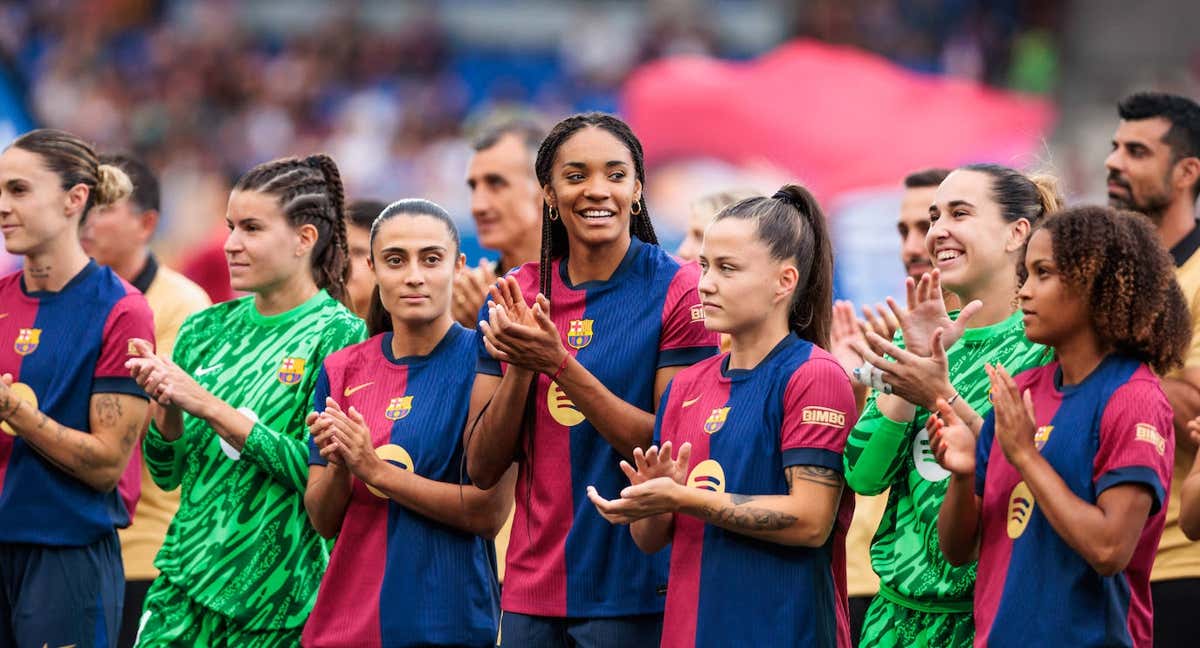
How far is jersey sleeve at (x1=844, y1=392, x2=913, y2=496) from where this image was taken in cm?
454

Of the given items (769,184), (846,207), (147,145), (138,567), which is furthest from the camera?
(147,145)

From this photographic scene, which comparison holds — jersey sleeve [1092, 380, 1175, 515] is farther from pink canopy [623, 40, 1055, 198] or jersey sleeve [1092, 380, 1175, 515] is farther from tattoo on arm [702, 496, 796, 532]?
pink canopy [623, 40, 1055, 198]

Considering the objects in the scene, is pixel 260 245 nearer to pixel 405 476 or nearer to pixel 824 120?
pixel 405 476

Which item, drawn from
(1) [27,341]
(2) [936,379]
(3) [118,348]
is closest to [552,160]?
(2) [936,379]

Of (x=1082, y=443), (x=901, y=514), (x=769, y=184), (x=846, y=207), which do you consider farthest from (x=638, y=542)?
(x=846, y=207)

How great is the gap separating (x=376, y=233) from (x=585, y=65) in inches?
606

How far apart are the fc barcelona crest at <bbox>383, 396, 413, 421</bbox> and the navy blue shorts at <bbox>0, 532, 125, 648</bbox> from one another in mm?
1457

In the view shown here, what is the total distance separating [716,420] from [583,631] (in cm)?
75

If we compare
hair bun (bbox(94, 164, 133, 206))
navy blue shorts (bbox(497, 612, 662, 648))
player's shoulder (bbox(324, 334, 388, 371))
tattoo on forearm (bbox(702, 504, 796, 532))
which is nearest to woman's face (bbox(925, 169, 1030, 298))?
tattoo on forearm (bbox(702, 504, 796, 532))

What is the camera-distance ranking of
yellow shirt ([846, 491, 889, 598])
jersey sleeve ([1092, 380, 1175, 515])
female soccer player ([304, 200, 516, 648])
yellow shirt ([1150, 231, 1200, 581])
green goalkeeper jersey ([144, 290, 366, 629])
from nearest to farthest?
jersey sleeve ([1092, 380, 1175, 515]), female soccer player ([304, 200, 516, 648]), green goalkeeper jersey ([144, 290, 366, 629]), yellow shirt ([1150, 231, 1200, 581]), yellow shirt ([846, 491, 889, 598])

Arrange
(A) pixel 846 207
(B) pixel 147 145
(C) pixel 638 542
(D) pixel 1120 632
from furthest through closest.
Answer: (B) pixel 147 145 < (A) pixel 846 207 < (C) pixel 638 542 < (D) pixel 1120 632

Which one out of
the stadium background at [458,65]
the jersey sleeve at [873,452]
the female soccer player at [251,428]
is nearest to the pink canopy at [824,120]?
the stadium background at [458,65]

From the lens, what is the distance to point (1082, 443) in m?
4.22

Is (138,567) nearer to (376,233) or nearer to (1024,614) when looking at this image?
(376,233)
